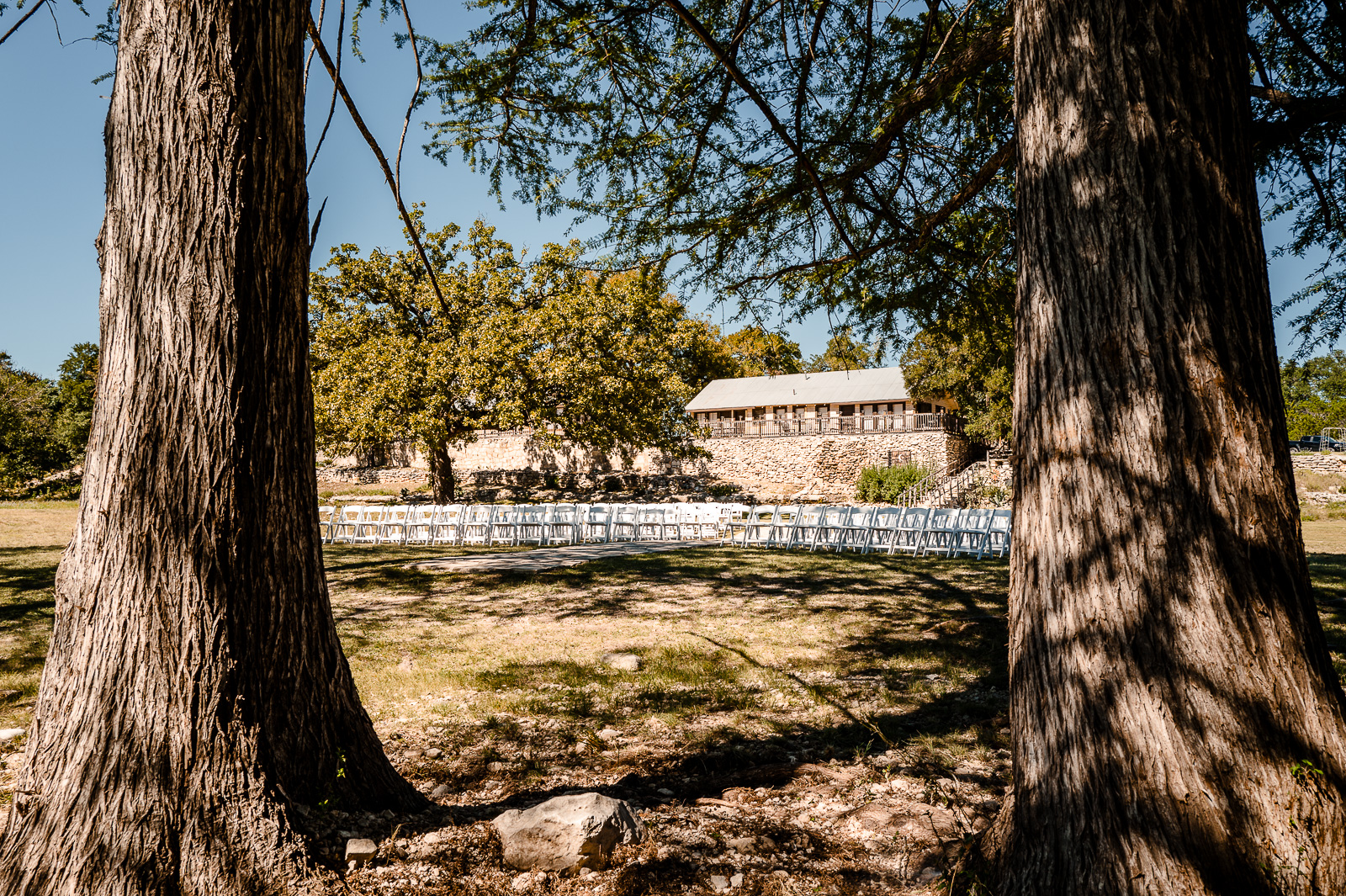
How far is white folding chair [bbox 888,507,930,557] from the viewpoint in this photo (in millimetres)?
13820

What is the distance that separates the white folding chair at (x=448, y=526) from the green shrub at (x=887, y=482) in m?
19.0

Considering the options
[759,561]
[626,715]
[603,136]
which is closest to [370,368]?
[759,561]

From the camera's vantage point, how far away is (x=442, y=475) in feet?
77.7

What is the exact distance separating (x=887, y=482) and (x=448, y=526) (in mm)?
20389

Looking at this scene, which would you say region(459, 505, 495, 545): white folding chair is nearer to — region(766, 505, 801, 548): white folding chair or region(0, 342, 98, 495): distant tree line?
region(766, 505, 801, 548): white folding chair

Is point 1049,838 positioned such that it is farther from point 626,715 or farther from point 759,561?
point 759,561

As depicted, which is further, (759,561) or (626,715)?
(759,561)

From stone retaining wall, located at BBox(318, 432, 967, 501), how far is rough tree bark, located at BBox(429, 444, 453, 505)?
531 inches

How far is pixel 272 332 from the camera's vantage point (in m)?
2.45

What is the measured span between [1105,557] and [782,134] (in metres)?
2.98

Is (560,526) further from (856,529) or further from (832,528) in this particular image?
(856,529)

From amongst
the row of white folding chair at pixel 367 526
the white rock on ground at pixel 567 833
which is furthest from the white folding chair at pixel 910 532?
the white rock on ground at pixel 567 833

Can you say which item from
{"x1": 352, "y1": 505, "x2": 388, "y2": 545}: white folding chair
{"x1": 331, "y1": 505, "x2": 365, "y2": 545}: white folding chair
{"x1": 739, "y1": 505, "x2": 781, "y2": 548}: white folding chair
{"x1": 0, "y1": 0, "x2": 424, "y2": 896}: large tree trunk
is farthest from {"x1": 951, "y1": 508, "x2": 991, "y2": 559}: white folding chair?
{"x1": 331, "y1": 505, "x2": 365, "y2": 545}: white folding chair

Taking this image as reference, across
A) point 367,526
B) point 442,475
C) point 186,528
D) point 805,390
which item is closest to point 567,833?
point 186,528
